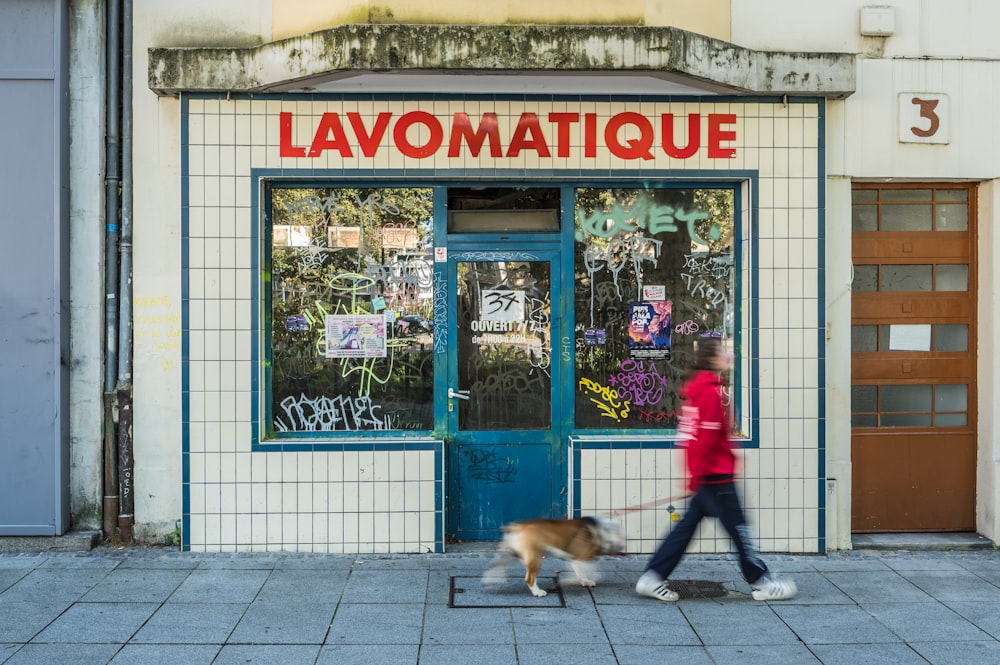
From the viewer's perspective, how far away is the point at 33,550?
6.88m

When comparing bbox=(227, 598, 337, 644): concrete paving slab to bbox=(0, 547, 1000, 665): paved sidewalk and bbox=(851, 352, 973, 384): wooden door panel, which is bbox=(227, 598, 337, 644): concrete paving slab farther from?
bbox=(851, 352, 973, 384): wooden door panel

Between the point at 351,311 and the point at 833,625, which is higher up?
the point at 351,311

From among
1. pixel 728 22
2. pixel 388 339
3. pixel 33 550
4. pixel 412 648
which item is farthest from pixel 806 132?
pixel 33 550

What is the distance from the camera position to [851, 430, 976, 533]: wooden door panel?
7453mm

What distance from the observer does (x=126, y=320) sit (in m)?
7.06

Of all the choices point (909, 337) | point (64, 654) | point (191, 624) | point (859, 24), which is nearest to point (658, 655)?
point (191, 624)

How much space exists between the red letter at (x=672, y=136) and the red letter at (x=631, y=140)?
0.12m

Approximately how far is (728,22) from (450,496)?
4.29m

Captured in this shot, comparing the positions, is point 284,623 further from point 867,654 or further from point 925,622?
point 925,622

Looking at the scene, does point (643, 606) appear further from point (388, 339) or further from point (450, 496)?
point (388, 339)

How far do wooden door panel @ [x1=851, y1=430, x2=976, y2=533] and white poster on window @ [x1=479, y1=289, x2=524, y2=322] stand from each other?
2971mm

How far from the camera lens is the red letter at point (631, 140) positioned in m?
7.04

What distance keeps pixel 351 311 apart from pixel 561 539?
2.61 metres

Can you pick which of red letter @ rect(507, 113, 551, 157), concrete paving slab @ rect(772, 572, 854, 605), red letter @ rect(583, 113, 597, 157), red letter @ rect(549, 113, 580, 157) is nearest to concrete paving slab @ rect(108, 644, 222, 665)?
concrete paving slab @ rect(772, 572, 854, 605)
